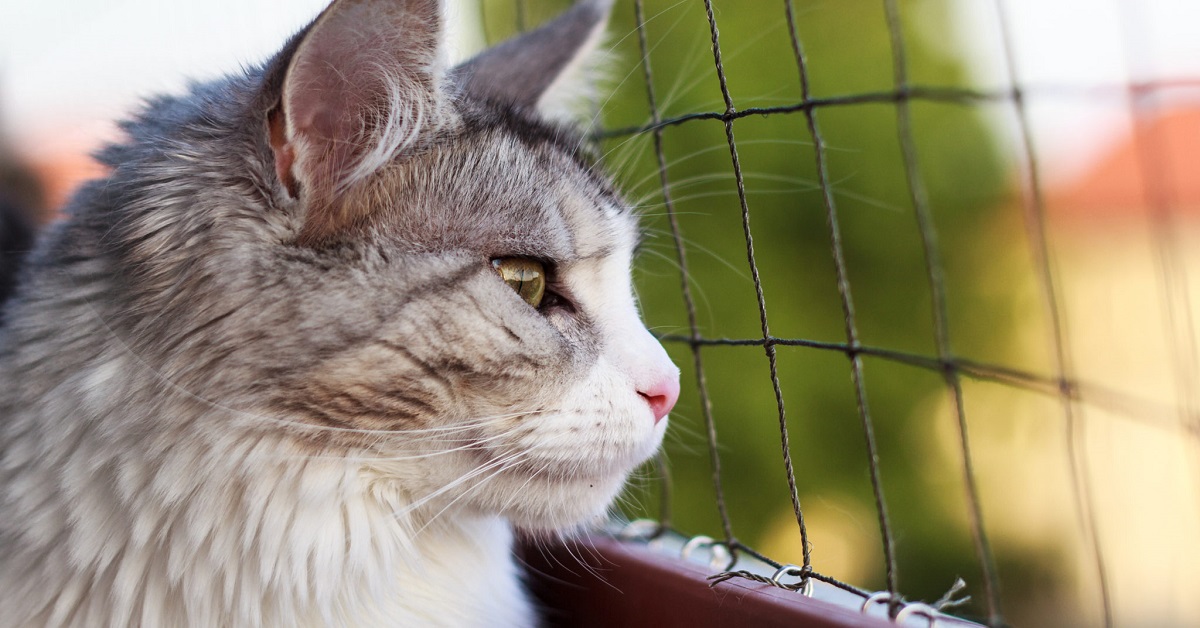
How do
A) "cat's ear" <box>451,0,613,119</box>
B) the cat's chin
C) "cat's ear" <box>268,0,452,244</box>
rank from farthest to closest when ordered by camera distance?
"cat's ear" <box>451,0,613,119</box>, the cat's chin, "cat's ear" <box>268,0,452,244</box>

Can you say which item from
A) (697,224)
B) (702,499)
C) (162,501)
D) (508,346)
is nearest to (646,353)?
(508,346)

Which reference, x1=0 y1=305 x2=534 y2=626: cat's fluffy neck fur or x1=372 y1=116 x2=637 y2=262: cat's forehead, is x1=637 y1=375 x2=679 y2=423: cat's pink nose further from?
x1=0 y1=305 x2=534 y2=626: cat's fluffy neck fur

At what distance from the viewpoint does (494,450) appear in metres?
0.91

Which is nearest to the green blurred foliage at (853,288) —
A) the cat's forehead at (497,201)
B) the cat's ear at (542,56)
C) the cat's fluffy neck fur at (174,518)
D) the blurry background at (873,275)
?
the blurry background at (873,275)

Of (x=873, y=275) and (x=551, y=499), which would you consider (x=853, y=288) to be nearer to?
(x=873, y=275)

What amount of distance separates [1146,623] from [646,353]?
5.09ft

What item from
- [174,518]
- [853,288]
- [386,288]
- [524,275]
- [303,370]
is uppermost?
[853,288]

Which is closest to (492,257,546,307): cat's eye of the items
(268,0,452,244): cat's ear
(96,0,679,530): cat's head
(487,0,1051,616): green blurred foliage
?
(96,0,679,530): cat's head

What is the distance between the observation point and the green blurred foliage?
2822mm

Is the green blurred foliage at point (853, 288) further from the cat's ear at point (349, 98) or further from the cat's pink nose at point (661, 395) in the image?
the cat's ear at point (349, 98)

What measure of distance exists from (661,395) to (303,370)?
16.2 inches

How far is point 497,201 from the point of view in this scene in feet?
3.27

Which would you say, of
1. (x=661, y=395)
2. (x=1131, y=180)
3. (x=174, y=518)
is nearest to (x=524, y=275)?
(x=661, y=395)

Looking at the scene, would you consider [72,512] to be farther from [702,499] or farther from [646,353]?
[702,499]
